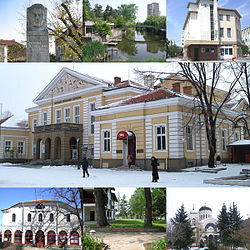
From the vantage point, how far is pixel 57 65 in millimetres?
6887

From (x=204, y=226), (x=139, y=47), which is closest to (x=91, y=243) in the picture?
(x=204, y=226)

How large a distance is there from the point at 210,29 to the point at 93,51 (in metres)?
2.42

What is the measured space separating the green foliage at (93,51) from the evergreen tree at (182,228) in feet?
11.2

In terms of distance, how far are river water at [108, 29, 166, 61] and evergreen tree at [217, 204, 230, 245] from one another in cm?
321

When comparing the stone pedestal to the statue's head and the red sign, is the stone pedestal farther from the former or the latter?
the red sign

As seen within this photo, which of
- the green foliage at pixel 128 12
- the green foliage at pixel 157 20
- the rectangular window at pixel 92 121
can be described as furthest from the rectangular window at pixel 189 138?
the rectangular window at pixel 92 121

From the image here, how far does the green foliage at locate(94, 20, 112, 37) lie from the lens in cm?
647

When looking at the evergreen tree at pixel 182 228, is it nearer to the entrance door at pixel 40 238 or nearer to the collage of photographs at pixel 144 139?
the collage of photographs at pixel 144 139

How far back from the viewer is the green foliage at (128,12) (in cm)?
643

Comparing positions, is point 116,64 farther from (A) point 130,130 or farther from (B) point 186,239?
(B) point 186,239

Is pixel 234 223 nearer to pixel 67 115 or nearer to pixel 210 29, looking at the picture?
pixel 210 29

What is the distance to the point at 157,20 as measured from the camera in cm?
633

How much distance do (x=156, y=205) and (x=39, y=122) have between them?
463cm

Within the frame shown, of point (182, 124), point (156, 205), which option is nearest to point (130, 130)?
point (182, 124)
